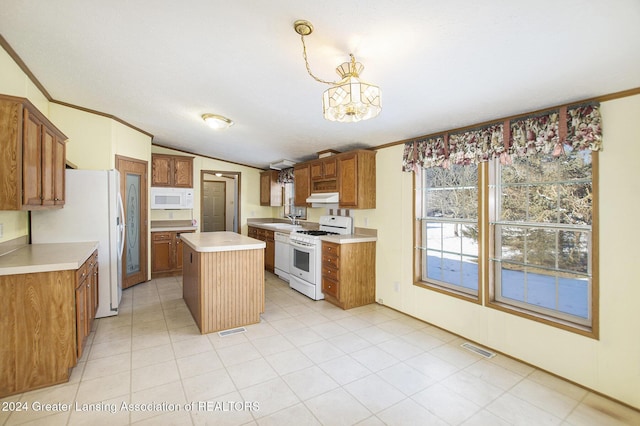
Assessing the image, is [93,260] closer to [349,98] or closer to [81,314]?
[81,314]

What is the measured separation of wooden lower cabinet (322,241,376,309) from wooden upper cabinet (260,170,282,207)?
8.95 ft

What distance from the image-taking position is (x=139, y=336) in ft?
9.76

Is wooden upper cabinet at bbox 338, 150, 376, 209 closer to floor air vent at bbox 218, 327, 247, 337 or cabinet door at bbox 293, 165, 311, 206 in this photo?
cabinet door at bbox 293, 165, 311, 206

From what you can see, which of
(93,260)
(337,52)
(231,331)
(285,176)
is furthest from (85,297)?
(285,176)

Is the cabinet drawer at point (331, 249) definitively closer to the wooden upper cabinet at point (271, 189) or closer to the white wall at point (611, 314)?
the white wall at point (611, 314)

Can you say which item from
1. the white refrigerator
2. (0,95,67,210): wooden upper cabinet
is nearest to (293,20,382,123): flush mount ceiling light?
(0,95,67,210): wooden upper cabinet

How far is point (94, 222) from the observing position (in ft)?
10.9

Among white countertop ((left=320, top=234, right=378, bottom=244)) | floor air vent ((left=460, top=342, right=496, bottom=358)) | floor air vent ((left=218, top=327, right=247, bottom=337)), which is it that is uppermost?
white countertop ((left=320, top=234, right=378, bottom=244))

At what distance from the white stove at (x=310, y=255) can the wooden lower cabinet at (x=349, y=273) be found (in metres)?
0.10

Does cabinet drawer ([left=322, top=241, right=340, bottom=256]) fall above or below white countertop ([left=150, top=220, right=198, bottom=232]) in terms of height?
below

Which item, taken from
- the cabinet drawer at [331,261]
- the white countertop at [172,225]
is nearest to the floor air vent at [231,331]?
the cabinet drawer at [331,261]

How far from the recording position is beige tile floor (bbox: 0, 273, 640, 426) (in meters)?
1.89

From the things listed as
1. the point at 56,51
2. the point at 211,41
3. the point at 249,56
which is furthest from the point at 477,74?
the point at 56,51

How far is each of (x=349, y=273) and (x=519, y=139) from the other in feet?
7.77
